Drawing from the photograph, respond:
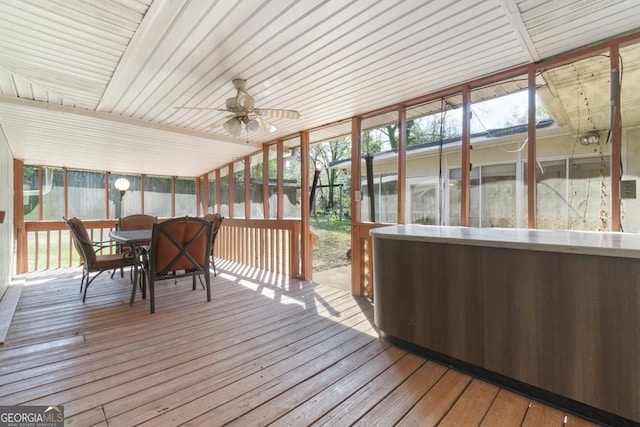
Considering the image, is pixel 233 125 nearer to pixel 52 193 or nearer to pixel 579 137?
pixel 579 137

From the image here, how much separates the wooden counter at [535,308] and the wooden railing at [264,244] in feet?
9.00

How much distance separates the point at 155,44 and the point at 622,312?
3.40 m

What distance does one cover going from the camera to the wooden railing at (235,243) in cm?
500

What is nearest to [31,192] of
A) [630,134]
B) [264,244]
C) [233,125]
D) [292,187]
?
[264,244]

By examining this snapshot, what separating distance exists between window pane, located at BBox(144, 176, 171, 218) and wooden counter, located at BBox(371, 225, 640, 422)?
24.2 ft

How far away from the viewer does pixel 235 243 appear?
645 centimetres

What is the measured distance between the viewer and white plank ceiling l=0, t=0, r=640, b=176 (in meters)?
1.84

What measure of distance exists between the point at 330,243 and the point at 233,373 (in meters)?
8.23

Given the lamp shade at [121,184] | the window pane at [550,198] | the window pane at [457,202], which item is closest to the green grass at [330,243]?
the window pane at [457,202]

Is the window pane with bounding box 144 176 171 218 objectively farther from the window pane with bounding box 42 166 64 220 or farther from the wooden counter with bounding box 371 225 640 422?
the wooden counter with bounding box 371 225 640 422

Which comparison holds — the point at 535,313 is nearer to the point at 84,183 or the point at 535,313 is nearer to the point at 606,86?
the point at 606,86

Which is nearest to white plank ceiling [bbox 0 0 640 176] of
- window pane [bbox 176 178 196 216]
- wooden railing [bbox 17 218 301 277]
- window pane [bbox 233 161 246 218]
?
wooden railing [bbox 17 218 301 277]

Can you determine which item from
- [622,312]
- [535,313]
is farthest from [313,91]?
[622,312]

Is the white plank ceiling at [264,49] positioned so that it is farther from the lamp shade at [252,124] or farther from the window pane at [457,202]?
the window pane at [457,202]
